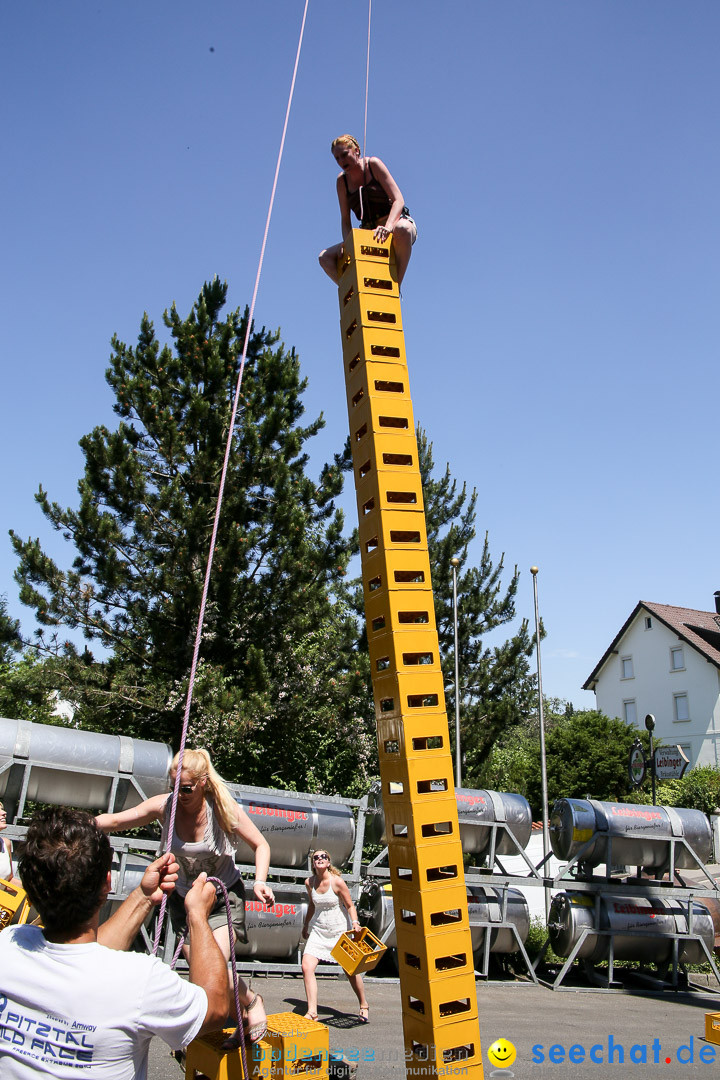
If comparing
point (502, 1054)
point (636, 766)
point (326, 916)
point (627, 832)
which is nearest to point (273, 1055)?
point (502, 1054)

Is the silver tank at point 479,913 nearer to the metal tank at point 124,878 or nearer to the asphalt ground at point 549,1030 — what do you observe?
the asphalt ground at point 549,1030

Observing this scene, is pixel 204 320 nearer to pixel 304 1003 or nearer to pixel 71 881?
pixel 304 1003

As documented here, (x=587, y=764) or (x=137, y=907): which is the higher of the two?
(x=587, y=764)

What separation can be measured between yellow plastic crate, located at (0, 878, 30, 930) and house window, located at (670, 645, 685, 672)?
42028mm

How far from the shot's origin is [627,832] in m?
12.9

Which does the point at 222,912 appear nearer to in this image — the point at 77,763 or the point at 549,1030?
the point at 549,1030

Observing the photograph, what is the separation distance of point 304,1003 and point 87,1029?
8.42 m

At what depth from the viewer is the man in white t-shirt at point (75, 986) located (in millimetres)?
2141

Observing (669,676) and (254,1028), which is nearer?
(254,1028)

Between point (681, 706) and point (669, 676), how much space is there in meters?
1.64

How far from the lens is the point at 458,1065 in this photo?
3.89m

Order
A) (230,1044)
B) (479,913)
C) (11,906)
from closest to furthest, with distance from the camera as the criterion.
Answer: (230,1044) < (11,906) < (479,913)

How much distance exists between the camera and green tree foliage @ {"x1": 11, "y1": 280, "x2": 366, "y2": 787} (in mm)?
17875

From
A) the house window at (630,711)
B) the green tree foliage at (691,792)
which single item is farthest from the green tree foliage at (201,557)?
the house window at (630,711)
